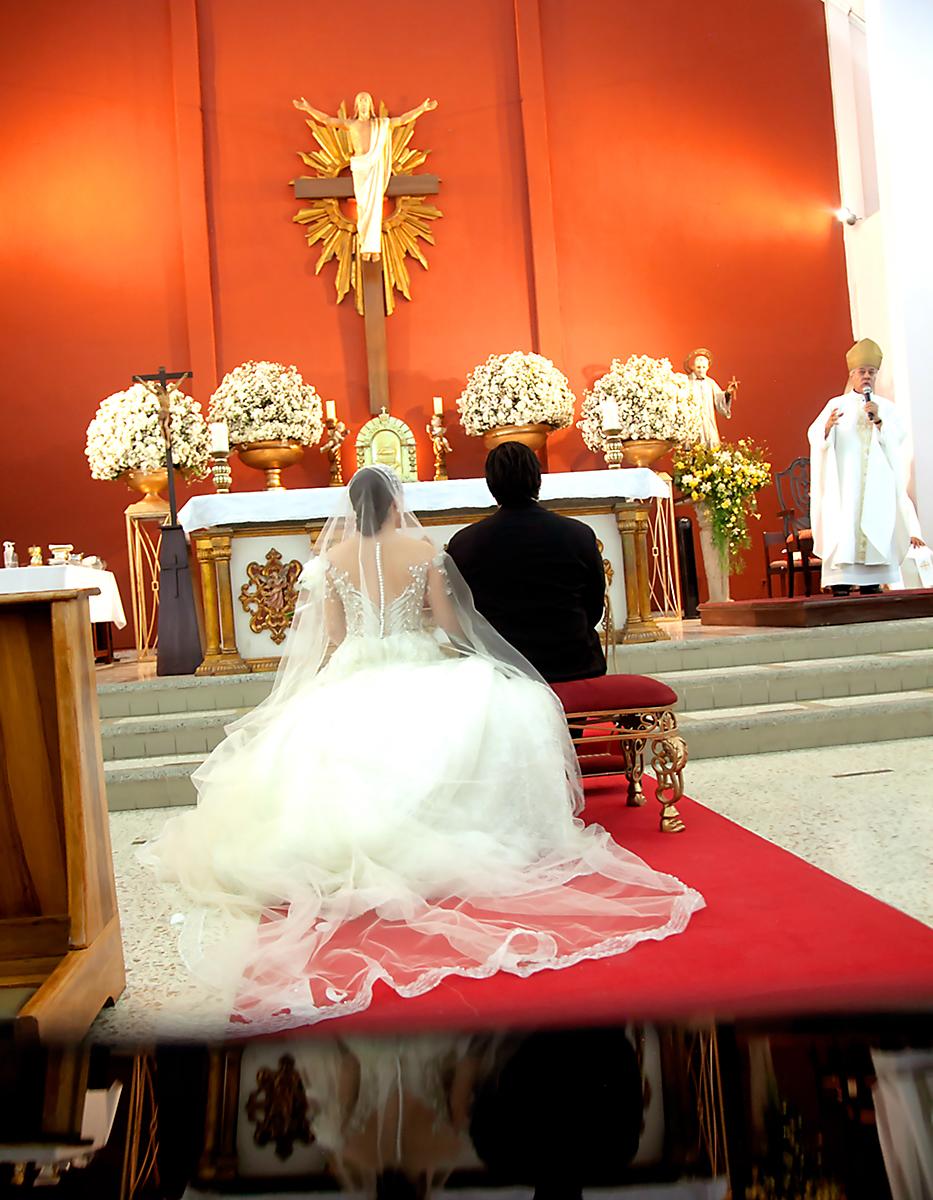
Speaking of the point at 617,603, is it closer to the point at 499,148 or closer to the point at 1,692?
the point at 1,692

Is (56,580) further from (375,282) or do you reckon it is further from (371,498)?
(375,282)

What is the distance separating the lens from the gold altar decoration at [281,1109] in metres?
1.03

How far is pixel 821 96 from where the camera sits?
1038 cm

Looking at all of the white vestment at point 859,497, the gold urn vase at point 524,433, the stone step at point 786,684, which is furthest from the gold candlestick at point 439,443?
the stone step at point 786,684

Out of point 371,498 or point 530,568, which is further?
point 530,568

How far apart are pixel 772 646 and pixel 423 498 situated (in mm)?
2230

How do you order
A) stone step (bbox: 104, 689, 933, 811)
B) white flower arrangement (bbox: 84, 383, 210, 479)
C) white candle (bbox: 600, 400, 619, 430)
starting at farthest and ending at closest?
1. white flower arrangement (bbox: 84, 383, 210, 479)
2. white candle (bbox: 600, 400, 619, 430)
3. stone step (bbox: 104, 689, 933, 811)

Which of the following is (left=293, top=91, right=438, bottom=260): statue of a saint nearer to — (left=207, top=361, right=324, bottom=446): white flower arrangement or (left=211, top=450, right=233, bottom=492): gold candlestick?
(left=207, top=361, right=324, bottom=446): white flower arrangement

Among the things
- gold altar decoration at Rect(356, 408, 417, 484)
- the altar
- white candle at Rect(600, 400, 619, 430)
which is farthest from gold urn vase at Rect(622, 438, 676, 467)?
gold altar decoration at Rect(356, 408, 417, 484)

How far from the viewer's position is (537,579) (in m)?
3.99

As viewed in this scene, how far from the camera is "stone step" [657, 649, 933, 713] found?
5.95 meters

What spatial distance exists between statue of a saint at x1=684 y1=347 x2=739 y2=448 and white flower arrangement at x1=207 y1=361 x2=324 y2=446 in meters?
3.69

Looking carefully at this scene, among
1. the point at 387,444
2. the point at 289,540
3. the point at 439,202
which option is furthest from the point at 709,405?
the point at 289,540

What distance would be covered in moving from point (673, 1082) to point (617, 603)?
559 centimetres
